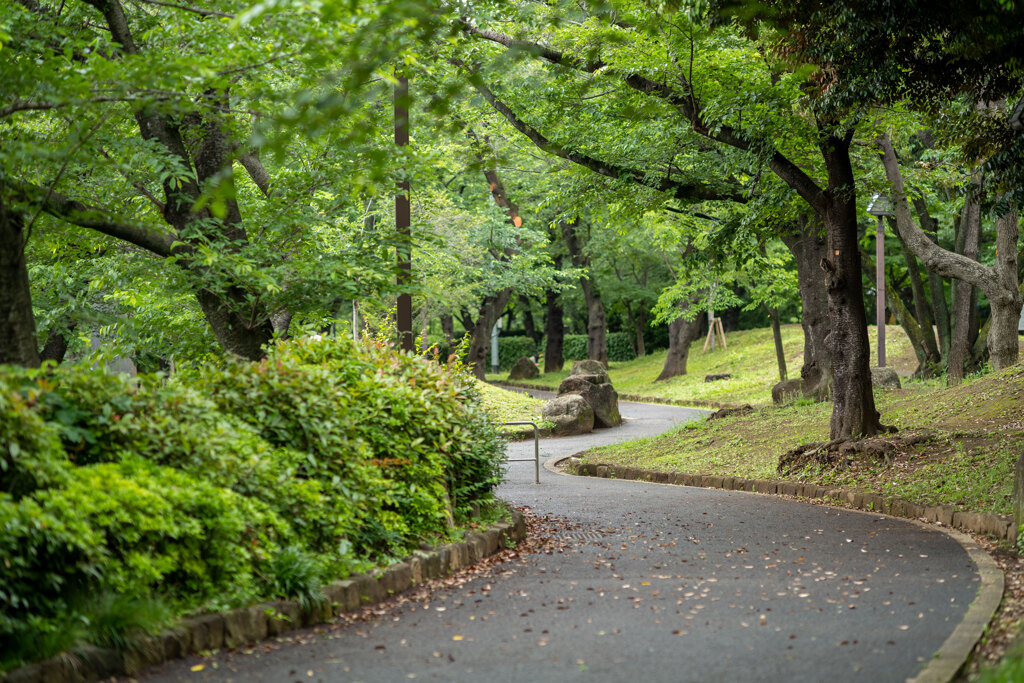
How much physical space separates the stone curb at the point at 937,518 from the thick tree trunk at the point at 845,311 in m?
1.52

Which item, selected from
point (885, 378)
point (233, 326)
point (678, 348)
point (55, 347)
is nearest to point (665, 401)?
point (678, 348)

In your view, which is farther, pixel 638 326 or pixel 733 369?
pixel 638 326

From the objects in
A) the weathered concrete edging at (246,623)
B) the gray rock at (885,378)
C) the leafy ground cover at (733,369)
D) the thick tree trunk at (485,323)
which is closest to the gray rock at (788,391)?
the gray rock at (885,378)

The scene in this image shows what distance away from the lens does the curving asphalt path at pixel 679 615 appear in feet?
14.6

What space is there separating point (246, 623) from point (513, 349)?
1837 inches

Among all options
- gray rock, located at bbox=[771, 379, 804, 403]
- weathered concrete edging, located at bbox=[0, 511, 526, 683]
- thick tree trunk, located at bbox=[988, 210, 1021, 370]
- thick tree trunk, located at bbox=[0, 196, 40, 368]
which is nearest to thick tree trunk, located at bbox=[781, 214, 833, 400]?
gray rock, located at bbox=[771, 379, 804, 403]

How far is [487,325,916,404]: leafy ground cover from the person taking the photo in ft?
95.3

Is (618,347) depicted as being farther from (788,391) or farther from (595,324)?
(788,391)

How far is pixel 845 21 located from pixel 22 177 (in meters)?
8.16

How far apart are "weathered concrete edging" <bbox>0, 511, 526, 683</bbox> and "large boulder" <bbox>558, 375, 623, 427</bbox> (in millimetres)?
15655

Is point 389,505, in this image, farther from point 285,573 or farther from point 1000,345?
point 1000,345

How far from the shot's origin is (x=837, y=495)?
10.6 metres

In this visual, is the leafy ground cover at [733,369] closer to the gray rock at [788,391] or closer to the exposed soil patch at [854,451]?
the gray rock at [788,391]

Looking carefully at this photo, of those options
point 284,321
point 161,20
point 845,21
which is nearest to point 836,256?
point 845,21
